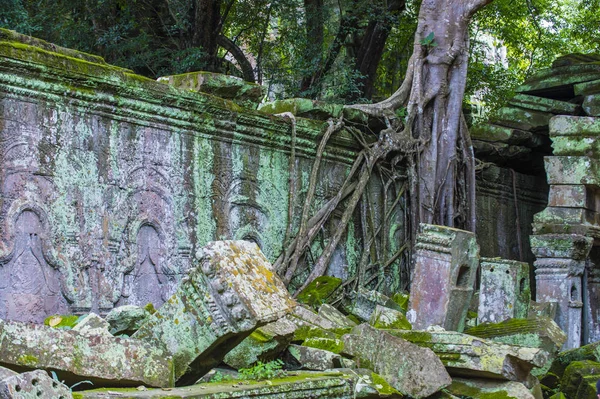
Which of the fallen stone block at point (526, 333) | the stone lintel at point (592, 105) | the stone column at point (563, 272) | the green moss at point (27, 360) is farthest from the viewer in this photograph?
the stone lintel at point (592, 105)

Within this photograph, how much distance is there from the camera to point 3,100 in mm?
6543

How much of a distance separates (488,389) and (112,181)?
127 inches

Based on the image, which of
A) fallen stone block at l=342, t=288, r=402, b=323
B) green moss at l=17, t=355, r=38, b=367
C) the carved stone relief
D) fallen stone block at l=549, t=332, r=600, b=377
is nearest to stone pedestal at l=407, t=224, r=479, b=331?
fallen stone block at l=342, t=288, r=402, b=323

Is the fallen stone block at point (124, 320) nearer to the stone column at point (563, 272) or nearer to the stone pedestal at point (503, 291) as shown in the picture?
the stone pedestal at point (503, 291)

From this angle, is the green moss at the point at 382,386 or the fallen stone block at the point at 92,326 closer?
the fallen stone block at the point at 92,326

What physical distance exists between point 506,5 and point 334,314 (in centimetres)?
1071

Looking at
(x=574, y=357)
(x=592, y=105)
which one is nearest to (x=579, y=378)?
(x=574, y=357)

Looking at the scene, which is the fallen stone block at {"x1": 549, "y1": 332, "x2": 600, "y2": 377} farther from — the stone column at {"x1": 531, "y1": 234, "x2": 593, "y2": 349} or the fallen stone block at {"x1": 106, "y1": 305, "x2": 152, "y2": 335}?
the fallen stone block at {"x1": 106, "y1": 305, "x2": 152, "y2": 335}

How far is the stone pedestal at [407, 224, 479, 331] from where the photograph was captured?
763cm

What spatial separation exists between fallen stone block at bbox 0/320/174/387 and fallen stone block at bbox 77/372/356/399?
219mm

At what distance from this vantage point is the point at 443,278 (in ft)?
25.2

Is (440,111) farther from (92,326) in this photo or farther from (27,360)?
(27,360)

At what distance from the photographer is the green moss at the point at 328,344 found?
224 inches

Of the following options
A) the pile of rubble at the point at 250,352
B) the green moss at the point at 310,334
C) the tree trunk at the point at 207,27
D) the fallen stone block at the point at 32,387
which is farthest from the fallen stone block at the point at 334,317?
the tree trunk at the point at 207,27
